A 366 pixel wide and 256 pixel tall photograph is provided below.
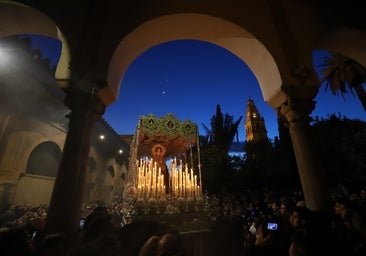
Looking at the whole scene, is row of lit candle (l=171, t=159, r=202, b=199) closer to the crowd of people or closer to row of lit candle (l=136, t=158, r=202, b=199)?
row of lit candle (l=136, t=158, r=202, b=199)

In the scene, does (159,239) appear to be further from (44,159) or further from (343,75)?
(44,159)

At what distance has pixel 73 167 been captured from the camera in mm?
2729

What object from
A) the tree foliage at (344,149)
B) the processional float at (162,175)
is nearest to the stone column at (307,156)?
the processional float at (162,175)

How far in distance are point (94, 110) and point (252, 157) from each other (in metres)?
18.5

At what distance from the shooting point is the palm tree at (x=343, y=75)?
912cm

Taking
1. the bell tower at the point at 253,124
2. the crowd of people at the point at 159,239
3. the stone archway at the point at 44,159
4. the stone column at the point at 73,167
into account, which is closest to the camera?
the crowd of people at the point at 159,239

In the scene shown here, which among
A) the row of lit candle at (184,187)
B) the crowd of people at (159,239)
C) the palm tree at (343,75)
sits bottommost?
the crowd of people at (159,239)

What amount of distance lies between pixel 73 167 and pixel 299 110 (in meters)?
3.58

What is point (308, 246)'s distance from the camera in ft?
5.44

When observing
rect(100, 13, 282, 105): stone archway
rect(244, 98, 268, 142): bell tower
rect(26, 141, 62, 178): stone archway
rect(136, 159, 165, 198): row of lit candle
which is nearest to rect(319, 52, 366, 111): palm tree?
rect(100, 13, 282, 105): stone archway

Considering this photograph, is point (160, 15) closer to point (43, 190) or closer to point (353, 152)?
point (43, 190)

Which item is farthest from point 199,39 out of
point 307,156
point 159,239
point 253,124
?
point 253,124

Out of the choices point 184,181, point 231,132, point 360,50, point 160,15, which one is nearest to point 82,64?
point 160,15

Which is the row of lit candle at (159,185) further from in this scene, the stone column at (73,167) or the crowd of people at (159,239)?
the stone column at (73,167)
